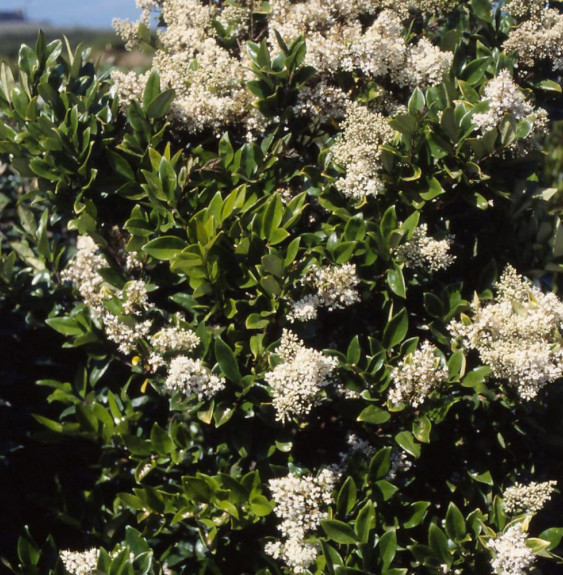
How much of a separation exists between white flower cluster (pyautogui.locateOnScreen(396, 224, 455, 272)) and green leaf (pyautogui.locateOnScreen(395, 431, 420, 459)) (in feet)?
2.06

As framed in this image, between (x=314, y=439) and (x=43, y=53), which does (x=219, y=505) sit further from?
(x=43, y=53)

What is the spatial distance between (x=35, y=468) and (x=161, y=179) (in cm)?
176

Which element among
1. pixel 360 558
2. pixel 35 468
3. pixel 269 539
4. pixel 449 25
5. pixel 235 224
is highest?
pixel 449 25

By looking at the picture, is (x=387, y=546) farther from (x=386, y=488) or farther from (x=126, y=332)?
(x=126, y=332)

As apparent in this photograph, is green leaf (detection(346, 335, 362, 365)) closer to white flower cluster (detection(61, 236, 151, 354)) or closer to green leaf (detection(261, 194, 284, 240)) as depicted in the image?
green leaf (detection(261, 194, 284, 240))

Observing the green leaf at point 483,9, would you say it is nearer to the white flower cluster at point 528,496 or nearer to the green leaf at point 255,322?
the green leaf at point 255,322

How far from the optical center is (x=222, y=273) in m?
2.81

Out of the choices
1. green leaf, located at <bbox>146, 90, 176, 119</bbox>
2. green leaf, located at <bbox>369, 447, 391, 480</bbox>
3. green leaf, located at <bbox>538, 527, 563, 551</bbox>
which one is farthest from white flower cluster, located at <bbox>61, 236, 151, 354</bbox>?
green leaf, located at <bbox>538, 527, 563, 551</bbox>

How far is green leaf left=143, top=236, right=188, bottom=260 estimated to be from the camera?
2.80 metres

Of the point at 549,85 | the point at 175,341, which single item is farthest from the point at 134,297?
the point at 549,85

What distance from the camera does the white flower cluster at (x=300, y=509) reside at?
8.45ft

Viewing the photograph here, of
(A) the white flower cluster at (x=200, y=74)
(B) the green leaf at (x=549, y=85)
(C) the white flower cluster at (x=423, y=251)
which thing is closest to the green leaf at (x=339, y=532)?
(C) the white flower cluster at (x=423, y=251)

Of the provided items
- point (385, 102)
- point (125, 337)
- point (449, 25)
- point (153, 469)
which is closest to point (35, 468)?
point (153, 469)

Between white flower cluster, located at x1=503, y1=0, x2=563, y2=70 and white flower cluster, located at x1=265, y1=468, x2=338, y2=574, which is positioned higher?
white flower cluster, located at x1=503, y1=0, x2=563, y2=70
